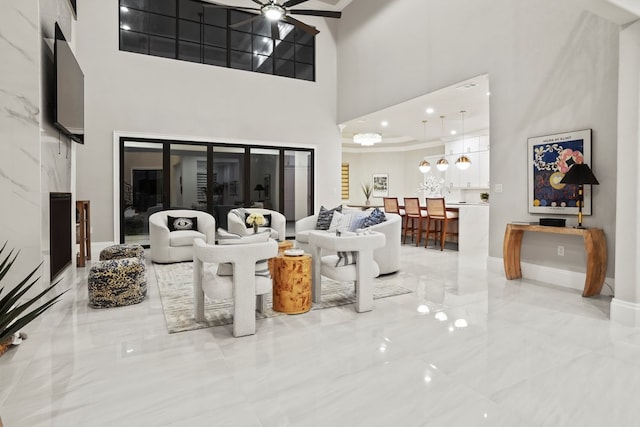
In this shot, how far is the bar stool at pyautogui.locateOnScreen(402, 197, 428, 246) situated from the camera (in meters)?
7.66

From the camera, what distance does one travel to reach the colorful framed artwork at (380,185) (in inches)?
519

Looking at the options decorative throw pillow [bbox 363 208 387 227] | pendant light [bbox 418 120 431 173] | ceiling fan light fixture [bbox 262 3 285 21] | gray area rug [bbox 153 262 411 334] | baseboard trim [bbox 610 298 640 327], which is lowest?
gray area rug [bbox 153 262 411 334]

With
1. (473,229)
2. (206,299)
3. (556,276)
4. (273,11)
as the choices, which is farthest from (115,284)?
(473,229)

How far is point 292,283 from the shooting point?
3.30 metres

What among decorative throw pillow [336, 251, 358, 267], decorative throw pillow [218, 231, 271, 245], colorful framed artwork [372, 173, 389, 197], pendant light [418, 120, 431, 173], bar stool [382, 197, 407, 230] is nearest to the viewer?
decorative throw pillow [218, 231, 271, 245]

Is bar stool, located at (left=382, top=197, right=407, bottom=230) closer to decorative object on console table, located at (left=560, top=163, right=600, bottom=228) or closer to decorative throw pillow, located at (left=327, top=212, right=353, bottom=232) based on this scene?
decorative throw pillow, located at (left=327, top=212, right=353, bottom=232)

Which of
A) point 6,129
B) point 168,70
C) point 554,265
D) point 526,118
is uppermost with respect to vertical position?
point 168,70

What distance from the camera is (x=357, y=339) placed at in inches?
108

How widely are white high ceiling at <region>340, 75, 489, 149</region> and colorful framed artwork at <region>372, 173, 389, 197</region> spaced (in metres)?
1.29

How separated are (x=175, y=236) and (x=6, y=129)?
2.74 meters

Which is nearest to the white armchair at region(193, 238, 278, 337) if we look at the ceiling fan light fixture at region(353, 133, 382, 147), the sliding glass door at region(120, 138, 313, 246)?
the sliding glass door at region(120, 138, 313, 246)

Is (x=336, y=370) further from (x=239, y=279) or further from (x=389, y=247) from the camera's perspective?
(x=389, y=247)

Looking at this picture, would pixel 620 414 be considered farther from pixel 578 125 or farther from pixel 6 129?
pixel 6 129

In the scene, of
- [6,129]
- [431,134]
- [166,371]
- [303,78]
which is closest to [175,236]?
[6,129]
